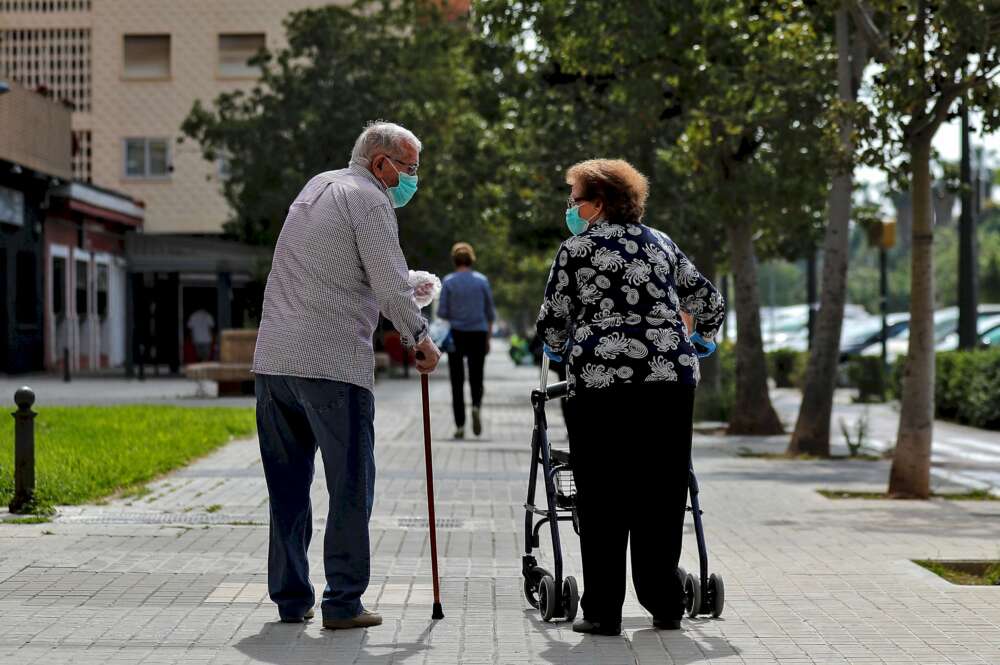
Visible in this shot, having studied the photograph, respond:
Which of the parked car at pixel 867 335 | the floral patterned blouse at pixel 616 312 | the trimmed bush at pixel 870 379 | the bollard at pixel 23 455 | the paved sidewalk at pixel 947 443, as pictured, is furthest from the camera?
the parked car at pixel 867 335

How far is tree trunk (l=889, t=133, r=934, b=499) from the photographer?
12461mm

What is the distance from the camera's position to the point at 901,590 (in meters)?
7.81

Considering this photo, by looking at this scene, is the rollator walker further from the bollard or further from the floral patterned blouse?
the bollard

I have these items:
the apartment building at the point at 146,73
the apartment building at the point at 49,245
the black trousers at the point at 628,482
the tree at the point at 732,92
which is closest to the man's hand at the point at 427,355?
the black trousers at the point at 628,482

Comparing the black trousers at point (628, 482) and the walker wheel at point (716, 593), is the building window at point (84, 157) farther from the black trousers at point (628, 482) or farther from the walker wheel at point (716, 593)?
the black trousers at point (628, 482)

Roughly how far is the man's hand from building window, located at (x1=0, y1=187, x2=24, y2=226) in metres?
29.8

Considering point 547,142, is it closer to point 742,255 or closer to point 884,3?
point 742,255

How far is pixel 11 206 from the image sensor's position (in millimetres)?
35812

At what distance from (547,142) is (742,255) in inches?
297

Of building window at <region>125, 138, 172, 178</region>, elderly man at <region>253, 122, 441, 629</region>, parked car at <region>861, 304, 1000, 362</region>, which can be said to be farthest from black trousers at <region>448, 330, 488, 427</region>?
building window at <region>125, 138, 172, 178</region>

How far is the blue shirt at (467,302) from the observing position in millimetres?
17141

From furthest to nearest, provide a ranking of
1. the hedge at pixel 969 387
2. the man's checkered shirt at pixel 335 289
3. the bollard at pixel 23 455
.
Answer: the hedge at pixel 969 387 → the bollard at pixel 23 455 → the man's checkered shirt at pixel 335 289

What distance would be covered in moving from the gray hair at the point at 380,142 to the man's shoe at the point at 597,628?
6.31 feet

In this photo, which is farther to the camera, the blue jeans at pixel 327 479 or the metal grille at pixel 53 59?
the metal grille at pixel 53 59
